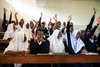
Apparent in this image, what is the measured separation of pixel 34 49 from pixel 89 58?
3.72 feet

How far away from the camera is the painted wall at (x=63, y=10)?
8.70m

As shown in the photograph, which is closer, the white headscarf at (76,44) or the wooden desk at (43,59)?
the wooden desk at (43,59)

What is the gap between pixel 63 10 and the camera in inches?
345

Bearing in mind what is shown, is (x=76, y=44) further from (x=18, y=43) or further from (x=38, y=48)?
(x=18, y=43)

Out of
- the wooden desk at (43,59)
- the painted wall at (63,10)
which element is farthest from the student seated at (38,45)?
the painted wall at (63,10)

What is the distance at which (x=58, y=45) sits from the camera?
4.43 m

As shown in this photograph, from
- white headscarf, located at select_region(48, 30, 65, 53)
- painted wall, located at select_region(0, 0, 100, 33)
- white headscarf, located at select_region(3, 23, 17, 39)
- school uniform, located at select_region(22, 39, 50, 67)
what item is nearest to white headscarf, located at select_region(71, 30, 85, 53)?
white headscarf, located at select_region(48, 30, 65, 53)

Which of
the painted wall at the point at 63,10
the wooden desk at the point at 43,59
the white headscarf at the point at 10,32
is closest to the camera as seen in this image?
the wooden desk at the point at 43,59

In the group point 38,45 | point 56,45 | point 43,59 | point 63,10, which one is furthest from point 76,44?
point 63,10

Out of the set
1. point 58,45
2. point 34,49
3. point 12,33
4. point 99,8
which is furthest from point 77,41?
point 99,8

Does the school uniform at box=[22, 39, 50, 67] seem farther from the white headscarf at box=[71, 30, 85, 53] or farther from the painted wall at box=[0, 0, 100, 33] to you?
the painted wall at box=[0, 0, 100, 33]

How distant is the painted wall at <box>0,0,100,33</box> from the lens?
8.70 metres

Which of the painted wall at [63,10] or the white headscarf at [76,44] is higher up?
the painted wall at [63,10]

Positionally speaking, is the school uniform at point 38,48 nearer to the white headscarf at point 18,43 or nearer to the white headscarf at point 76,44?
the white headscarf at point 18,43
